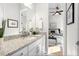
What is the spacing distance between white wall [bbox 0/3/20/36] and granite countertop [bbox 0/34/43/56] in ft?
0.31

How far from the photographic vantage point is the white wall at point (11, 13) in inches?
64.6

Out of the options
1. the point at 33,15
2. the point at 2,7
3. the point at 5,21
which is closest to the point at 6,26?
the point at 5,21

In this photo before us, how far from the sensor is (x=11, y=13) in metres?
1.65

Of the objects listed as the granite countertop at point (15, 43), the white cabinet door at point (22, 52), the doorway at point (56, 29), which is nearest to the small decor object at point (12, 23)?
the granite countertop at point (15, 43)

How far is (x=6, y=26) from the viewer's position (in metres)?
1.65

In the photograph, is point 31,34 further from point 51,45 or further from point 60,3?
point 60,3

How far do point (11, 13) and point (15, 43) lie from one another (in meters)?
0.35

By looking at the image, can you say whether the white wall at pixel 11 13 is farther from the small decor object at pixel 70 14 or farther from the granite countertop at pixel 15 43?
the small decor object at pixel 70 14

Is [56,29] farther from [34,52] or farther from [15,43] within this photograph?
[15,43]

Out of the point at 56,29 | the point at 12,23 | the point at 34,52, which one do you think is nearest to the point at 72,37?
the point at 56,29

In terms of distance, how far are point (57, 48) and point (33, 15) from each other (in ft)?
1.58

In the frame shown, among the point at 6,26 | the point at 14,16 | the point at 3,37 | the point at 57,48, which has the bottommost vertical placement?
the point at 57,48

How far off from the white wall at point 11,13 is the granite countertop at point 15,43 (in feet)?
0.31

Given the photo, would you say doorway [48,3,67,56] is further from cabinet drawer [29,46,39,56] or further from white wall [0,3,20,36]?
white wall [0,3,20,36]
